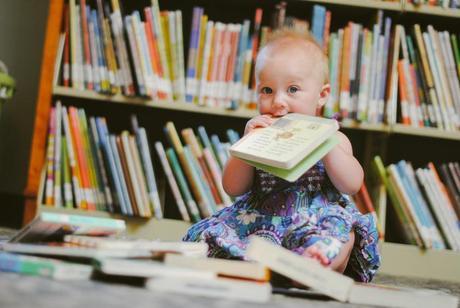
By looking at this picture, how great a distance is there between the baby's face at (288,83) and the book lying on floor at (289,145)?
11 cm

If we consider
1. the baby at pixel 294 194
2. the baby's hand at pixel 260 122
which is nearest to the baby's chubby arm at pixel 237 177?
the baby at pixel 294 194

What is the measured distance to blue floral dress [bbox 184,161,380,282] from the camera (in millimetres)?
1221

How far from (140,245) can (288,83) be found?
Result: 1.86ft

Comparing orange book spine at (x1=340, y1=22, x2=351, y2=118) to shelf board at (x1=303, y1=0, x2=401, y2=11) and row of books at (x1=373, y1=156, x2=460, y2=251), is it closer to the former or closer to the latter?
shelf board at (x1=303, y1=0, x2=401, y2=11)

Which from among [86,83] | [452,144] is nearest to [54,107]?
[86,83]

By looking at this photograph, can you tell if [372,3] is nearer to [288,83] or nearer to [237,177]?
[288,83]

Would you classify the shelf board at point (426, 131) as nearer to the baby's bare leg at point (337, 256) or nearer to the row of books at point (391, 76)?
the row of books at point (391, 76)

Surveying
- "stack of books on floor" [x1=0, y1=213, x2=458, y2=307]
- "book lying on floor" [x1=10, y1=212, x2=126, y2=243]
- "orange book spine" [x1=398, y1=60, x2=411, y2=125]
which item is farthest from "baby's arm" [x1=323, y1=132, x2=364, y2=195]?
"orange book spine" [x1=398, y1=60, x2=411, y2=125]

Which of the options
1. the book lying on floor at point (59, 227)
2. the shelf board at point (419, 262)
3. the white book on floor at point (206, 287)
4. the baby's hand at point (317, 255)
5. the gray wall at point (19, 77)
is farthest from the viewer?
the gray wall at point (19, 77)

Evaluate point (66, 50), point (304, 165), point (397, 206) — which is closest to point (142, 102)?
point (66, 50)

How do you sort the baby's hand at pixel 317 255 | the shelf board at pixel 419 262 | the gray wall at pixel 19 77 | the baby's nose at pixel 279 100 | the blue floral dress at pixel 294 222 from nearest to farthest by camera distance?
the baby's hand at pixel 317 255 < the blue floral dress at pixel 294 222 < the baby's nose at pixel 279 100 < the shelf board at pixel 419 262 < the gray wall at pixel 19 77

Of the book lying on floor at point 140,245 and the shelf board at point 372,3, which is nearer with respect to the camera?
the book lying on floor at point 140,245

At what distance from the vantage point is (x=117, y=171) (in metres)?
1.96

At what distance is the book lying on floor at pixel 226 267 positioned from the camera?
2.89 ft
